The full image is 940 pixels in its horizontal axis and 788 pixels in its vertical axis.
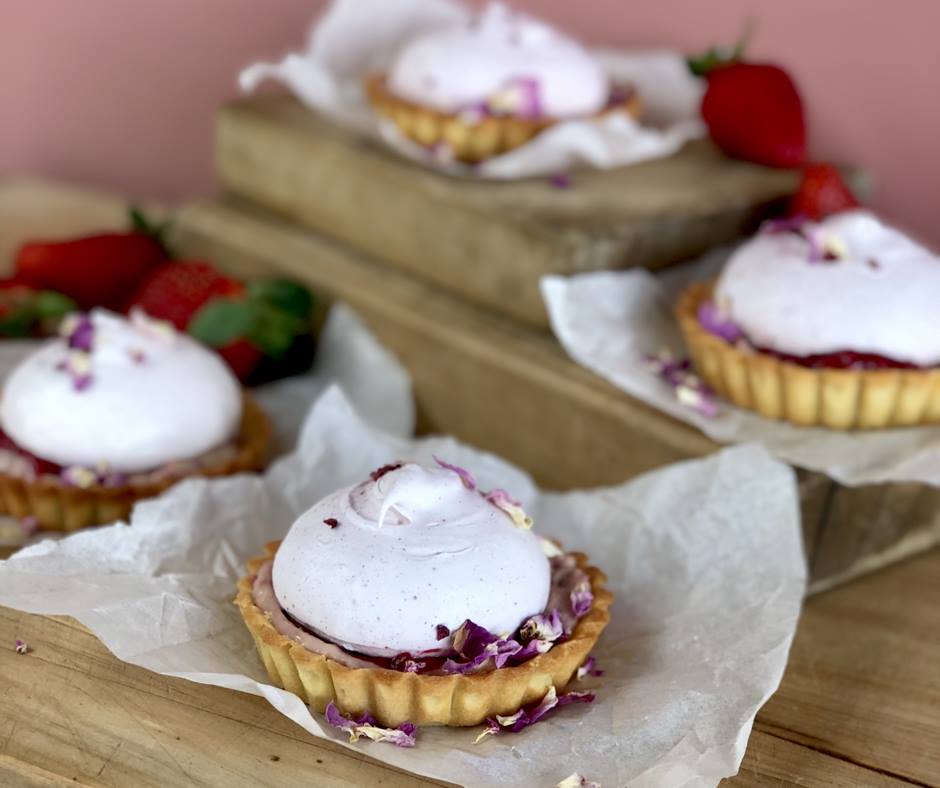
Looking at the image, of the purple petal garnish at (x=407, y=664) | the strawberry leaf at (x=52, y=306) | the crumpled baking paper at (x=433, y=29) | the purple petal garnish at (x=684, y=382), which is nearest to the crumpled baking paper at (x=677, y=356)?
the purple petal garnish at (x=684, y=382)

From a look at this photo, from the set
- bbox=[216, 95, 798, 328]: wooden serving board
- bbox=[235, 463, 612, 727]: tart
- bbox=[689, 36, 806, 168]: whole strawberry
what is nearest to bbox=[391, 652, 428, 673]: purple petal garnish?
bbox=[235, 463, 612, 727]: tart

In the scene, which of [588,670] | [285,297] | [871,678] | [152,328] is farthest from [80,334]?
[871,678]

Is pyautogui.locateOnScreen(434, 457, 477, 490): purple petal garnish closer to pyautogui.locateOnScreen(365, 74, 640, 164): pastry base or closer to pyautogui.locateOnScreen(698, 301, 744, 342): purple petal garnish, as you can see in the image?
pyautogui.locateOnScreen(698, 301, 744, 342): purple petal garnish

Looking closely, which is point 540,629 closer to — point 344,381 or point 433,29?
point 344,381

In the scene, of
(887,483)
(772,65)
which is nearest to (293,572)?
(887,483)

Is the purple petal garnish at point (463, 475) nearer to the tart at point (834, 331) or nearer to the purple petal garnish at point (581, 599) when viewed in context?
the purple petal garnish at point (581, 599)

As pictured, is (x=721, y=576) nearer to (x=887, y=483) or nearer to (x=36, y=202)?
(x=887, y=483)
